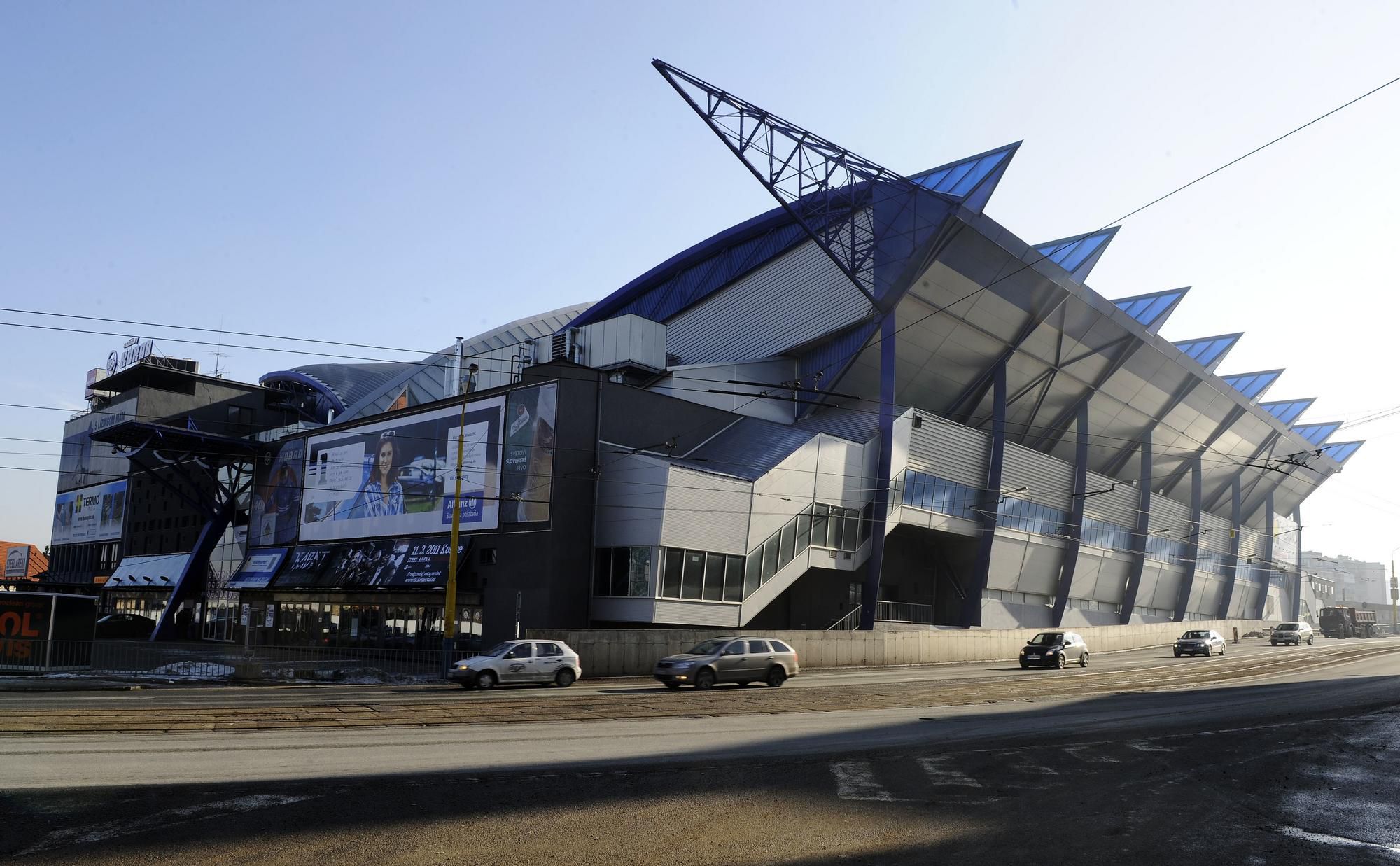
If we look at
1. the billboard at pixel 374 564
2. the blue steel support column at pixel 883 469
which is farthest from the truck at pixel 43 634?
the blue steel support column at pixel 883 469

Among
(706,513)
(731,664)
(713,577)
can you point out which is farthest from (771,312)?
(731,664)

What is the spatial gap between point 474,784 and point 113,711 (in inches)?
440

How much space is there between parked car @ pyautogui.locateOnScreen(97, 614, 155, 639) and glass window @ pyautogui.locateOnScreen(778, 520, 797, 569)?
47.2 metres

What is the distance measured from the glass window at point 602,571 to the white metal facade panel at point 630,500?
329mm

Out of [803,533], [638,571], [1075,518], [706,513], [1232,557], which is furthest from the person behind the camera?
[1232,557]

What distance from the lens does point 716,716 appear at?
19.5 meters

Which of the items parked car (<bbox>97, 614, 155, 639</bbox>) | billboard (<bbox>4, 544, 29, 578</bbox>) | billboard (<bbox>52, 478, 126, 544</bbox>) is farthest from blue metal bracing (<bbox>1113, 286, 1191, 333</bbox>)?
billboard (<bbox>4, 544, 29, 578</bbox>)

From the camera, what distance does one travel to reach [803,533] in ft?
142

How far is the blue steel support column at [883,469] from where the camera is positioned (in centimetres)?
4622

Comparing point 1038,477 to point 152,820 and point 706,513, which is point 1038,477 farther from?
point 152,820

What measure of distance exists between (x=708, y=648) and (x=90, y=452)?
7660 centimetres

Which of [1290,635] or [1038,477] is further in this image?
[1290,635]

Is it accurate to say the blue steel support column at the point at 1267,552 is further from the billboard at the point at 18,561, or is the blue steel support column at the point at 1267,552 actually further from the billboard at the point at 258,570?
the billboard at the point at 18,561

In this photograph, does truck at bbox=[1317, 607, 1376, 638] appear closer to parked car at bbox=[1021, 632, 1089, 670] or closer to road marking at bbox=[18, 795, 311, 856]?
parked car at bbox=[1021, 632, 1089, 670]
